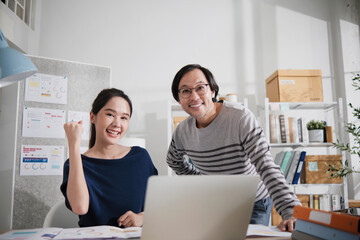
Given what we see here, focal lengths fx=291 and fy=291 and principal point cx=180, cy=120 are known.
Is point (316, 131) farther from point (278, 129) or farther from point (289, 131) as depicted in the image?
point (278, 129)

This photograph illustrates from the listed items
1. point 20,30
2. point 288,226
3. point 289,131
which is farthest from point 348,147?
point 20,30

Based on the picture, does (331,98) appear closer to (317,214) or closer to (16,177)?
(317,214)

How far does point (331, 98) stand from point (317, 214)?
9.57 feet

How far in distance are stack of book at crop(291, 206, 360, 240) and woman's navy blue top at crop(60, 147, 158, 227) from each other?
2.35 ft

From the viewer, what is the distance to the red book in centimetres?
65

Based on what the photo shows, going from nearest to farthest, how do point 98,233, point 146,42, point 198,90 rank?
point 98,233 → point 198,90 → point 146,42

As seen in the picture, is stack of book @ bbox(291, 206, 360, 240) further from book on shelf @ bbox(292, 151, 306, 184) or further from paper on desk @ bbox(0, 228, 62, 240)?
book on shelf @ bbox(292, 151, 306, 184)

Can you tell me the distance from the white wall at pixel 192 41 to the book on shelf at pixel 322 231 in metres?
2.44

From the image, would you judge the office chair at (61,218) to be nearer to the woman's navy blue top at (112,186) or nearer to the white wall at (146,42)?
the woman's navy blue top at (112,186)

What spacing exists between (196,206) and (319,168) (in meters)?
2.37

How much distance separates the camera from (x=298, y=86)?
280 cm

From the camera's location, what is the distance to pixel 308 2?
11.3 ft

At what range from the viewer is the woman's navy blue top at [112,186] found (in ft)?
3.95

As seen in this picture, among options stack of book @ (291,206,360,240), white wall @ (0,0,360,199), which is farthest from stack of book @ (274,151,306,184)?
stack of book @ (291,206,360,240)
